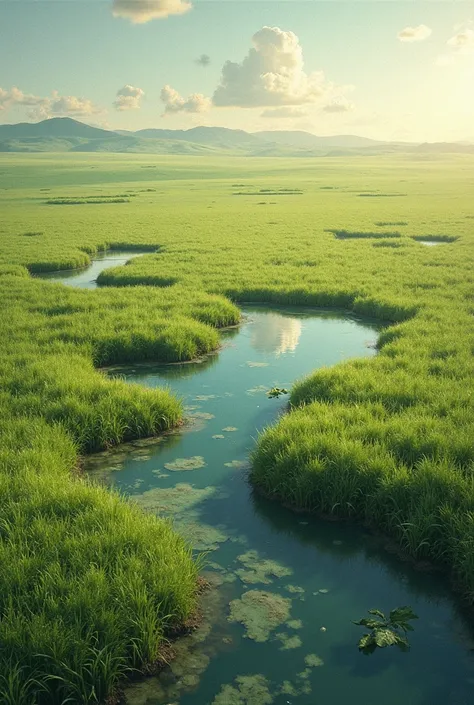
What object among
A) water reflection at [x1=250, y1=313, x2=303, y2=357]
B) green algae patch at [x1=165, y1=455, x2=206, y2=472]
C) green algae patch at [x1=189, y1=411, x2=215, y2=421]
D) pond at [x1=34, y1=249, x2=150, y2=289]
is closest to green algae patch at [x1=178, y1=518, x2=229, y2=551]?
green algae patch at [x1=165, y1=455, x2=206, y2=472]

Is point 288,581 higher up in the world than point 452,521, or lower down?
lower down

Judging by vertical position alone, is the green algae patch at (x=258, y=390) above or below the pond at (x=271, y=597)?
above

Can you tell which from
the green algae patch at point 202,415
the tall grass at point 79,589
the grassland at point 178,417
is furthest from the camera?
the green algae patch at point 202,415

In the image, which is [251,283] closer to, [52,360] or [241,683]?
[52,360]

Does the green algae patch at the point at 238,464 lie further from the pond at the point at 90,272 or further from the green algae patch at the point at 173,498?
the pond at the point at 90,272

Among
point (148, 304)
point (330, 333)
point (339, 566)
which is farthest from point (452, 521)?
point (148, 304)

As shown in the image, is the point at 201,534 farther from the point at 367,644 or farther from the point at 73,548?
the point at 367,644

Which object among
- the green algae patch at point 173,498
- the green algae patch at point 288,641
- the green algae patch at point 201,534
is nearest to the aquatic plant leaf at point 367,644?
the green algae patch at point 288,641
